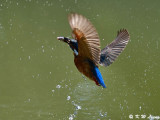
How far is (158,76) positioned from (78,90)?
3.86 feet

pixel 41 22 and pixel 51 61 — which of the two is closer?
pixel 51 61

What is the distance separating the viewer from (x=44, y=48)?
19.0 ft

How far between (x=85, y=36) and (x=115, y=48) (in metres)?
0.80

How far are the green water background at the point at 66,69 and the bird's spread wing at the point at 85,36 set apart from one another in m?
1.74

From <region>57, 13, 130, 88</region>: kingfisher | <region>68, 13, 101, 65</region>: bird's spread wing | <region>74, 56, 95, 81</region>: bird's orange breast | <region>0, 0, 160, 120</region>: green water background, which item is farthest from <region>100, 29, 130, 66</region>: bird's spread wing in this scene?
<region>0, 0, 160, 120</region>: green water background

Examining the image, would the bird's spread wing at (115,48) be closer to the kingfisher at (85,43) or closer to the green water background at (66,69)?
the kingfisher at (85,43)

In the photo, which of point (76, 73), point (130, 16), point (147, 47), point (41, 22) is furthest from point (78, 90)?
point (130, 16)

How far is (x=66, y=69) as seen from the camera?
5156 mm

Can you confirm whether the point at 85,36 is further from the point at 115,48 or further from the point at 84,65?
the point at 115,48

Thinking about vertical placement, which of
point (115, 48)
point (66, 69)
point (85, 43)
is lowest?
point (85, 43)

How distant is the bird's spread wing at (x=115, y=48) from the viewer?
2.83 metres

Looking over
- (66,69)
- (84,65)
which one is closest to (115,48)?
(84,65)

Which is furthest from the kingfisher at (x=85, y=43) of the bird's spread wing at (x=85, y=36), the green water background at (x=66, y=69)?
the green water background at (x=66, y=69)

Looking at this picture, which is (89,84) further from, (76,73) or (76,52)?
(76,52)
